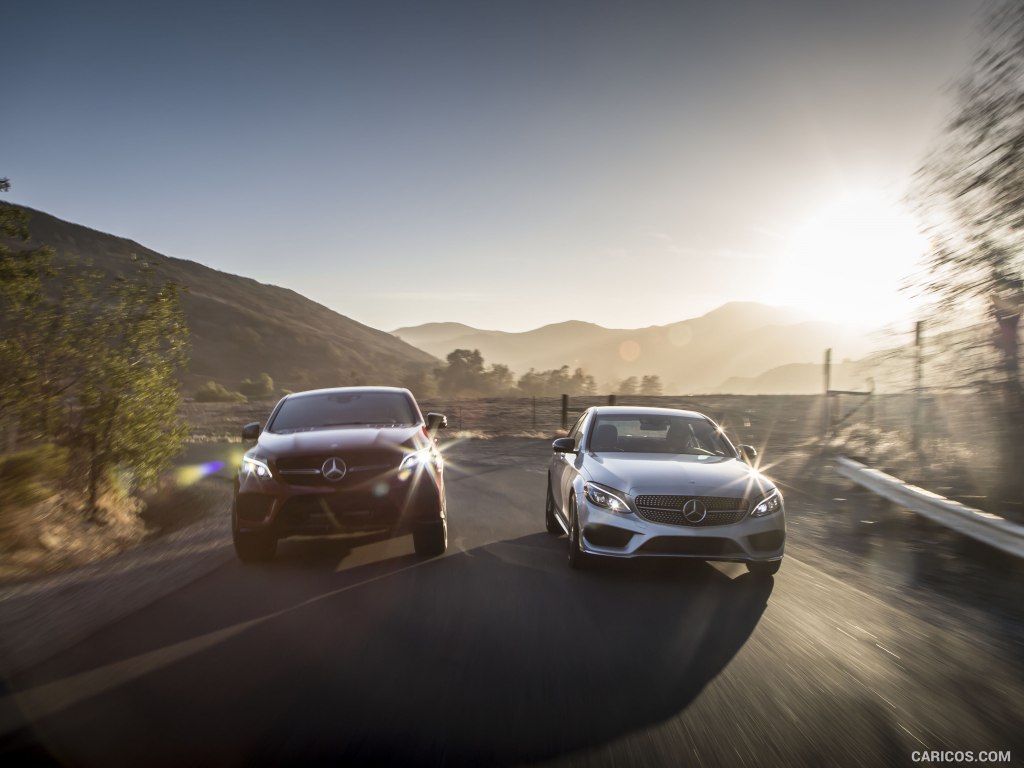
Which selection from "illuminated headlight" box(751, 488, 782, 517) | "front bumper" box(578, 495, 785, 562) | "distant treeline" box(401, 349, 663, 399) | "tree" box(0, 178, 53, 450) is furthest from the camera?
"distant treeline" box(401, 349, 663, 399)

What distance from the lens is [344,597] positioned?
21.3ft

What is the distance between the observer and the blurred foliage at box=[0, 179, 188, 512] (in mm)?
10555

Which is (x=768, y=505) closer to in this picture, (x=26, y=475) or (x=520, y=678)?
(x=520, y=678)

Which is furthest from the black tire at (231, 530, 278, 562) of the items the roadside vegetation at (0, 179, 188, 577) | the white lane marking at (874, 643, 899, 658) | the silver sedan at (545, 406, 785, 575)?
the white lane marking at (874, 643, 899, 658)

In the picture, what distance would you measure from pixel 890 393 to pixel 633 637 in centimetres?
1212

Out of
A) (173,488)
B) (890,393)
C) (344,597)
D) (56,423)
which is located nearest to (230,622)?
(344,597)

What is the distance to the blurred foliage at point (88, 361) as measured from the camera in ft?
34.6

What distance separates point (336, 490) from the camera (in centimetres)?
761

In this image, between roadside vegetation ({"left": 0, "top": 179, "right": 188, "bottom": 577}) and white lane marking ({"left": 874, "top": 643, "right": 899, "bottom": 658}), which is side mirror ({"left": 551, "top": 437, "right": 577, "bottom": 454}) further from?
roadside vegetation ({"left": 0, "top": 179, "right": 188, "bottom": 577})

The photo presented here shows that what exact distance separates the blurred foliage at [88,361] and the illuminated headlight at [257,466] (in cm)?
421

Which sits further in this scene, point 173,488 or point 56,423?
point 173,488

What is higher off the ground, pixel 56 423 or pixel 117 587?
pixel 56 423

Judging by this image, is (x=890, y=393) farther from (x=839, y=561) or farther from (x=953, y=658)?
(x=953, y=658)

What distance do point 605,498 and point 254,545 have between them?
3.44 metres
